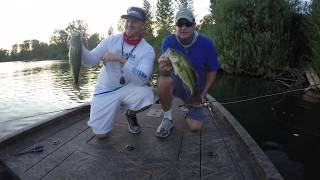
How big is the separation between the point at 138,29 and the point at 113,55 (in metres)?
0.69

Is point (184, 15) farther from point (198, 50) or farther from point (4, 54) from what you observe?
point (4, 54)

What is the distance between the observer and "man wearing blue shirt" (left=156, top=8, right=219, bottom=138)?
19.9 ft

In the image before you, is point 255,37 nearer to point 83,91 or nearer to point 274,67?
point 274,67

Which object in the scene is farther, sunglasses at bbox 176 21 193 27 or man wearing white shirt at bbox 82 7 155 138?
sunglasses at bbox 176 21 193 27

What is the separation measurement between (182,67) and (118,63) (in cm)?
111

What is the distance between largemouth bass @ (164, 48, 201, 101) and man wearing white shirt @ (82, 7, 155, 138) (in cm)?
51

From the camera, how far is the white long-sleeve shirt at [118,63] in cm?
565

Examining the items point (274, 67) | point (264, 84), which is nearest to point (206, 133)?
point (264, 84)

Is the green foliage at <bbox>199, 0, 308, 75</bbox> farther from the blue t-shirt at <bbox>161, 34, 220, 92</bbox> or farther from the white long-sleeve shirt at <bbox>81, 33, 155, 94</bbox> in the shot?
the white long-sleeve shirt at <bbox>81, 33, 155, 94</bbox>

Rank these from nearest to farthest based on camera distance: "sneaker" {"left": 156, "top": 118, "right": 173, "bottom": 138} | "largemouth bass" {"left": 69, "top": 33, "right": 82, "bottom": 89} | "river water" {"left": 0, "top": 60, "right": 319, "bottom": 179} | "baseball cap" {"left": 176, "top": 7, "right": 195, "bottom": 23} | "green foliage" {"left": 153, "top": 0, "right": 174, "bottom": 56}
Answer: "largemouth bass" {"left": 69, "top": 33, "right": 82, "bottom": 89} < "sneaker" {"left": 156, "top": 118, "right": 173, "bottom": 138} < "baseball cap" {"left": 176, "top": 7, "right": 195, "bottom": 23} < "river water" {"left": 0, "top": 60, "right": 319, "bottom": 179} < "green foliage" {"left": 153, "top": 0, "right": 174, "bottom": 56}

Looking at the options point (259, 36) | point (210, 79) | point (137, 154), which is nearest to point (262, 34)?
point (259, 36)

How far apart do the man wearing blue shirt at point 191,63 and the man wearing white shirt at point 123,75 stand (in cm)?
38

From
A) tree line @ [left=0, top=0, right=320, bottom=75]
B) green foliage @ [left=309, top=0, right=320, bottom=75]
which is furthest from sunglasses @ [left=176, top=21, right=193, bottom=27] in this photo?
tree line @ [left=0, top=0, right=320, bottom=75]

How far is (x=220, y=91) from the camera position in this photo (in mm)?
20281
